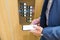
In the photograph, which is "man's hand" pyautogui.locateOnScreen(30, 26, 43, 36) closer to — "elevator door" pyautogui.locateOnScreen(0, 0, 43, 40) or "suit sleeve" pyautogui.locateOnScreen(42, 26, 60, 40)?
"suit sleeve" pyautogui.locateOnScreen(42, 26, 60, 40)

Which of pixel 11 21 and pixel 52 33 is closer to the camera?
pixel 52 33

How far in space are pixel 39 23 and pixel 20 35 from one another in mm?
229

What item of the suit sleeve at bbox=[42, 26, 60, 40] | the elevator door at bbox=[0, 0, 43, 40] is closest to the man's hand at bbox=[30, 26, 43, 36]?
the suit sleeve at bbox=[42, 26, 60, 40]

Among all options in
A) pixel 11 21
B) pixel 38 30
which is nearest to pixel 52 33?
pixel 38 30

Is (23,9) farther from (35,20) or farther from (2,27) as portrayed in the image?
(2,27)

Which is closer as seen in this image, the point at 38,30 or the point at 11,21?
the point at 38,30

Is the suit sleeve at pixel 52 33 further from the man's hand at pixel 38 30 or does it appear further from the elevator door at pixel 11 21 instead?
the elevator door at pixel 11 21

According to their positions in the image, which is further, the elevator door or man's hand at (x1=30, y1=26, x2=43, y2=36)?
the elevator door

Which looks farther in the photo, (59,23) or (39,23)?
(39,23)

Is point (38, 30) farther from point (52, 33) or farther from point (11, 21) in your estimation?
point (11, 21)

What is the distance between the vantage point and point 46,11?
93 cm

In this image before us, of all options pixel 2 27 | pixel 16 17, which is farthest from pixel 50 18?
pixel 2 27

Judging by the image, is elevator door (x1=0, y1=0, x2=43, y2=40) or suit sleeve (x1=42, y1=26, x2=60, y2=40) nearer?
suit sleeve (x1=42, y1=26, x2=60, y2=40)

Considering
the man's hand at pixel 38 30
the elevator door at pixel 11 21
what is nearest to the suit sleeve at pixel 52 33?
the man's hand at pixel 38 30
